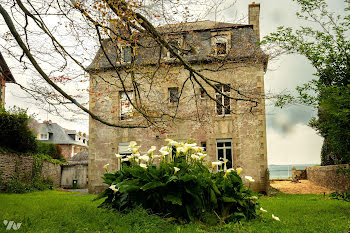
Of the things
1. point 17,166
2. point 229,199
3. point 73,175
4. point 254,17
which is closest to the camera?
point 229,199

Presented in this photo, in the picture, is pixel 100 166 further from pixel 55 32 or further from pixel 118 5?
pixel 118 5

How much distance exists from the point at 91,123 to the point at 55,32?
10.6m

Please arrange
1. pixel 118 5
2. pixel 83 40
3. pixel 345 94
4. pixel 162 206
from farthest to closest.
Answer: pixel 345 94, pixel 83 40, pixel 118 5, pixel 162 206

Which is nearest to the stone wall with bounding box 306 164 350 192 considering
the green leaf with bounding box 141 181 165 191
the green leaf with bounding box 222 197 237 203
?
the green leaf with bounding box 222 197 237 203

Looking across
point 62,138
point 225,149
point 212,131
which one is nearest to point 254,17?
point 212,131

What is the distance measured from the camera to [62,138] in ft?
144

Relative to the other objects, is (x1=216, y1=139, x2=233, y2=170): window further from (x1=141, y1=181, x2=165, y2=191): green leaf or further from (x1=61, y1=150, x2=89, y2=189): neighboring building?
(x1=61, y1=150, x2=89, y2=189): neighboring building

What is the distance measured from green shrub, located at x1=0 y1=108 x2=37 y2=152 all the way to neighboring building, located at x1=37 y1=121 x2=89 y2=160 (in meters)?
26.2

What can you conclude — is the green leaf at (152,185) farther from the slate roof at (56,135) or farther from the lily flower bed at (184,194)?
the slate roof at (56,135)

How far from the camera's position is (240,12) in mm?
7426

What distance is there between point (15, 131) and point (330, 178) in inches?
651

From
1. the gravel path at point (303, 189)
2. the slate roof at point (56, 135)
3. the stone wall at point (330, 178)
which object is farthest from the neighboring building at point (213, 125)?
the slate roof at point (56, 135)

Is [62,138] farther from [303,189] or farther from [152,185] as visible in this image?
[152,185]

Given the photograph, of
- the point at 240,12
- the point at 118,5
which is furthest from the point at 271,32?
the point at 118,5
